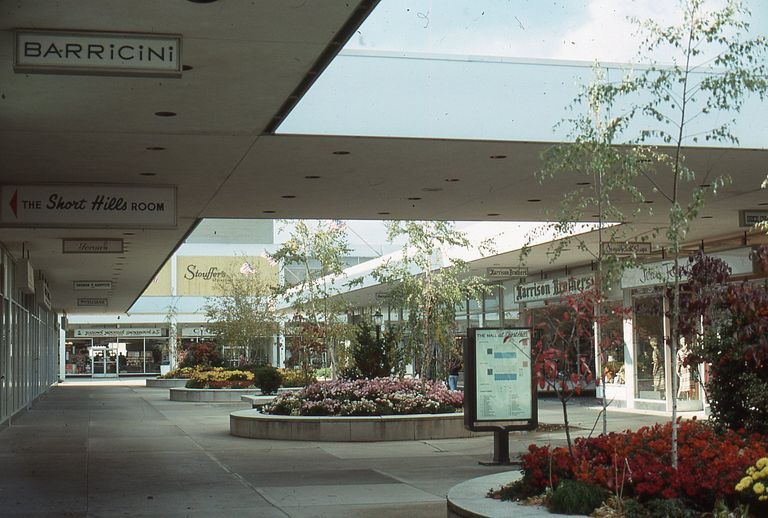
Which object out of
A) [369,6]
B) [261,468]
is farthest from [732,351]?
[261,468]

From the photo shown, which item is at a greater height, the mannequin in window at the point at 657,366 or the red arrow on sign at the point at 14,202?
the red arrow on sign at the point at 14,202

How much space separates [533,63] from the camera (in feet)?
41.2

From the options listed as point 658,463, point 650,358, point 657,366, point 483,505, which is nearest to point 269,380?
point 650,358

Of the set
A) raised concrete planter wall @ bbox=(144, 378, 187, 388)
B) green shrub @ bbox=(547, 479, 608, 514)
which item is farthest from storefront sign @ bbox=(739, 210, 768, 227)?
raised concrete planter wall @ bbox=(144, 378, 187, 388)

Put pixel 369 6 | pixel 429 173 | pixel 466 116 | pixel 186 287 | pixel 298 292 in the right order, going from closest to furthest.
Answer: pixel 369 6 → pixel 466 116 → pixel 429 173 → pixel 298 292 → pixel 186 287

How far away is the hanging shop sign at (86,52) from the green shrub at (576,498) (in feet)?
14.9

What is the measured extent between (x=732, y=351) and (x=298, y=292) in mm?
20695

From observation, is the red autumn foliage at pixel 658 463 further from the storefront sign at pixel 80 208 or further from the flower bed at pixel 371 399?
the flower bed at pixel 371 399

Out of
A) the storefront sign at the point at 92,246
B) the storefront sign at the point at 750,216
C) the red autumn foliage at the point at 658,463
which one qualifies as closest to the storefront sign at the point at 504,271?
the storefront sign at the point at 750,216

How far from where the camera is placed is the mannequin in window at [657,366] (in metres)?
26.1

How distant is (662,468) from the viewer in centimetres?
827

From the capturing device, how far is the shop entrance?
228ft

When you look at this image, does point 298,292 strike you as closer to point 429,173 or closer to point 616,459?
point 429,173

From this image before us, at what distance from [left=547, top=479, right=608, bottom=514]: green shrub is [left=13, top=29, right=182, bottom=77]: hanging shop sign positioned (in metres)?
4.53
